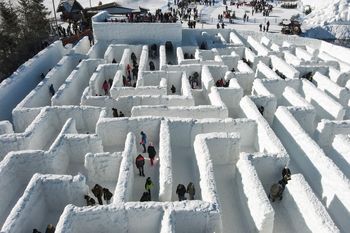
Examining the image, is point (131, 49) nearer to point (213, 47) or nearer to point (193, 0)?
Answer: point (213, 47)

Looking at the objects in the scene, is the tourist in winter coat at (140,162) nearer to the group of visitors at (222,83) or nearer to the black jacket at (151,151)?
the black jacket at (151,151)

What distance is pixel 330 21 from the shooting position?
115ft

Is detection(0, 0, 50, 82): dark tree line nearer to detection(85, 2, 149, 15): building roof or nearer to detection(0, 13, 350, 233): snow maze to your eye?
detection(0, 13, 350, 233): snow maze

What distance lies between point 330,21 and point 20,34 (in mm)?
28460

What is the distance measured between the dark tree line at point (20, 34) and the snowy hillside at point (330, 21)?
2396cm

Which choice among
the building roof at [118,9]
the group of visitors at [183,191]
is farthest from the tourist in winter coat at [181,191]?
the building roof at [118,9]

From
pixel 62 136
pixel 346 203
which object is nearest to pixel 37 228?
pixel 62 136

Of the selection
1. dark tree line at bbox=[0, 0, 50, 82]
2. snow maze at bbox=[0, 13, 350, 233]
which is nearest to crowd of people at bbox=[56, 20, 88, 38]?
dark tree line at bbox=[0, 0, 50, 82]

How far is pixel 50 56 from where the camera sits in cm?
2545

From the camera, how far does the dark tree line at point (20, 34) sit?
996 inches

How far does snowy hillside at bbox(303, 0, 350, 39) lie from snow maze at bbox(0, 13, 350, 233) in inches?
352

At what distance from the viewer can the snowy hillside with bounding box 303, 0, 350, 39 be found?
110 ft

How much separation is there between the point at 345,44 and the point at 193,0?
18684 millimetres

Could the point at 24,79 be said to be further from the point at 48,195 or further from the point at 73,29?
the point at 73,29
